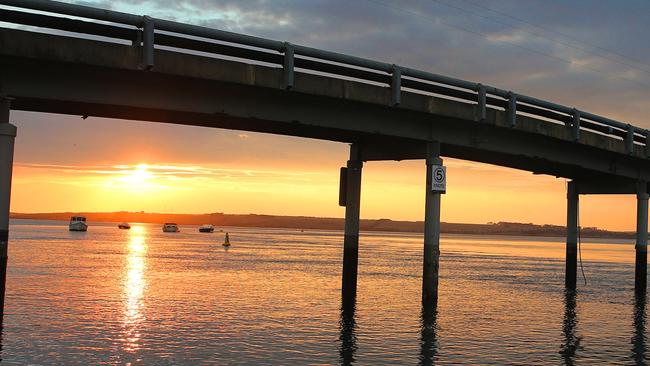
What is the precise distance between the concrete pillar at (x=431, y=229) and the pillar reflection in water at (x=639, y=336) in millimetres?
7120

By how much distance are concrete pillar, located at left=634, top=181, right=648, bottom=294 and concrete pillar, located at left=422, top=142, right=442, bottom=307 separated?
15.7m

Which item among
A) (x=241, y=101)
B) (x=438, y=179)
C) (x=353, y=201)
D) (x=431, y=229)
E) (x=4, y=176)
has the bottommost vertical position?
(x=431, y=229)

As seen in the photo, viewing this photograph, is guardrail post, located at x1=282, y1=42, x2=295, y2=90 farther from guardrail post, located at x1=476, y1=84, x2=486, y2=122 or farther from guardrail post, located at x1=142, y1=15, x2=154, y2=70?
guardrail post, located at x1=476, y1=84, x2=486, y2=122

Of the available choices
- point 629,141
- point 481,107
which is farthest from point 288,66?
point 629,141

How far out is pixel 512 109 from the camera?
2745 cm

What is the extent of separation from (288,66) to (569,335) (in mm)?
12787

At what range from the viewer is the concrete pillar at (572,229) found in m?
40.8

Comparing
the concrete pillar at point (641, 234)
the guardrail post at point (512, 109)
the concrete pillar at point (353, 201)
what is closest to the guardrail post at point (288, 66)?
the concrete pillar at point (353, 201)

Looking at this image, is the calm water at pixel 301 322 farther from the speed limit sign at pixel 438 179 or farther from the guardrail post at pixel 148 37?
the guardrail post at pixel 148 37

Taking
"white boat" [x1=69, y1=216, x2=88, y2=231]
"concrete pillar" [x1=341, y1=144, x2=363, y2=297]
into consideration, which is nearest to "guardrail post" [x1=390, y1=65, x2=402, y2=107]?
"concrete pillar" [x1=341, y1=144, x2=363, y2=297]

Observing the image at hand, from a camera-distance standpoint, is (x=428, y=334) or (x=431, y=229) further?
(x=431, y=229)

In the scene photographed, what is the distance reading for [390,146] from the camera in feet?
95.3

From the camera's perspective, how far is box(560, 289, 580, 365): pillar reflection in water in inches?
801

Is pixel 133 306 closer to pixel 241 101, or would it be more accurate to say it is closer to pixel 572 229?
pixel 241 101
